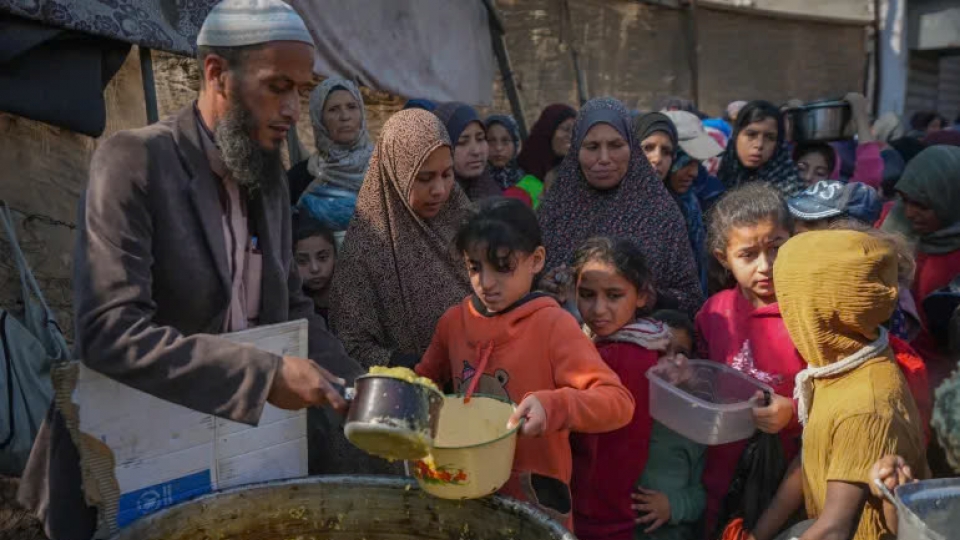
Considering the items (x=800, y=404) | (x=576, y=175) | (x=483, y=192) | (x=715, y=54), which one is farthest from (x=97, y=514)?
(x=715, y=54)

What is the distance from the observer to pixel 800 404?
7.30 ft

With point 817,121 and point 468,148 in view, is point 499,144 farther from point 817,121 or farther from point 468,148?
point 817,121

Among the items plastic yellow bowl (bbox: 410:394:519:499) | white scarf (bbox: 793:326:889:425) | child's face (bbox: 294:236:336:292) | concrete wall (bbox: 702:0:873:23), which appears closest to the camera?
plastic yellow bowl (bbox: 410:394:519:499)

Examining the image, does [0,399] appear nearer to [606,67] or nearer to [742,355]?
[742,355]

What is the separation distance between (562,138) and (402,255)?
108 inches

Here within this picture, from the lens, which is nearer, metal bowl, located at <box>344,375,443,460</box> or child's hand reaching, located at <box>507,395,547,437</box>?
metal bowl, located at <box>344,375,443,460</box>

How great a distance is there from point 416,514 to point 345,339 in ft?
3.70

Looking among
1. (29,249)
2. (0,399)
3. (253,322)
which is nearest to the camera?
(253,322)

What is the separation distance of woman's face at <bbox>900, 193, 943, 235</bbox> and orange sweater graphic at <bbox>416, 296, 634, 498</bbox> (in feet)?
6.15

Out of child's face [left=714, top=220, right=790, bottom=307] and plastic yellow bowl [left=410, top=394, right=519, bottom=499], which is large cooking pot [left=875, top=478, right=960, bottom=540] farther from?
child's face [left=714, top=220, right=790, bottom=307]

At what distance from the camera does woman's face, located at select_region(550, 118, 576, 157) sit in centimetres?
557

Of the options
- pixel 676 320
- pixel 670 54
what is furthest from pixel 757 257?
pixel 670 54

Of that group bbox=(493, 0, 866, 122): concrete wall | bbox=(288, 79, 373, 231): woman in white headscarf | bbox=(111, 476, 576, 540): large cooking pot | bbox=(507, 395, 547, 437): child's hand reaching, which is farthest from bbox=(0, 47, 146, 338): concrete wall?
bbox=(493, 0, 866, 122): concrete wall

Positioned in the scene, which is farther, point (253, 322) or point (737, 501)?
point (737, 501)
